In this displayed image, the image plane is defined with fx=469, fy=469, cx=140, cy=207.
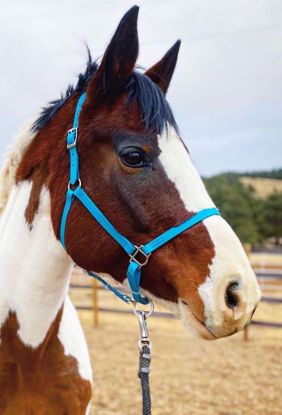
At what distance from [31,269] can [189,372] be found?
5605 mm

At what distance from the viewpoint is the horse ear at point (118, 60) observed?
1704mm

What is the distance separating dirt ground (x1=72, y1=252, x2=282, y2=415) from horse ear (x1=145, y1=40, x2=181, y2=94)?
4522mm

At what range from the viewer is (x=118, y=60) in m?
1.79

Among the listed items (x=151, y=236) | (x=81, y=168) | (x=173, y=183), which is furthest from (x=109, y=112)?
(x=151, y=236)

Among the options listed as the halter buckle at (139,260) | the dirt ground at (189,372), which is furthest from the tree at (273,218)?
the halter buckle at (139,260)

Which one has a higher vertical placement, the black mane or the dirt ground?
the black mane

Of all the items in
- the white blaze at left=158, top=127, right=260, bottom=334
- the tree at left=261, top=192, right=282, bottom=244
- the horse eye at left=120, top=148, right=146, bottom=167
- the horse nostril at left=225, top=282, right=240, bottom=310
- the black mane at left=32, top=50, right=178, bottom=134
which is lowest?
the tree at left=261, top=192, right=282, bottom=244

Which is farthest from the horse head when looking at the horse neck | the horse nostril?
the horse neck

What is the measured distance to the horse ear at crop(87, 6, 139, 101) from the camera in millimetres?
1704

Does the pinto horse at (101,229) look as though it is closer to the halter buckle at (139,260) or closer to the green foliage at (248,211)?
the halter buckle at (139,260)

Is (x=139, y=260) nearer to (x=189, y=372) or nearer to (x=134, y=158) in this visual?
(x=134, y=158)

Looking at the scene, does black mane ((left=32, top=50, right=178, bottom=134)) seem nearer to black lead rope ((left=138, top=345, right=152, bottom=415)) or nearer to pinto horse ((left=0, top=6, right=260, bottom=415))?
pinto horse ((left=0, top=6, right=260, bottom=415))

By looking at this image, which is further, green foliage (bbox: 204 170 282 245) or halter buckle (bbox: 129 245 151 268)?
green foliage (bbox: 204 170 282 245)

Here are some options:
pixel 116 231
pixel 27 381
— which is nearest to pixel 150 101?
pixel 116 231
